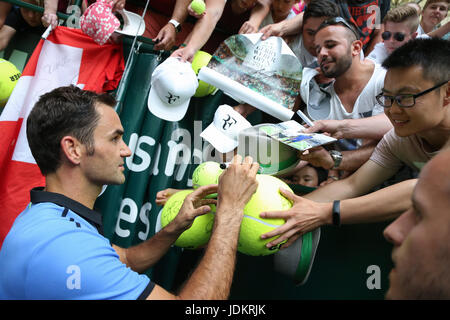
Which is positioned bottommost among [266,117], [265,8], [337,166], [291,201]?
[291,201]

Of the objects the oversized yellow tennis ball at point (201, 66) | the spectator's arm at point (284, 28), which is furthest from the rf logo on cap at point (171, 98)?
the spectator's arm at point (284, 28)

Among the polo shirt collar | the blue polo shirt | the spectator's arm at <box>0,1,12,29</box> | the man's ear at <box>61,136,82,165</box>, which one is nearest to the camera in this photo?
the blue polo shirt

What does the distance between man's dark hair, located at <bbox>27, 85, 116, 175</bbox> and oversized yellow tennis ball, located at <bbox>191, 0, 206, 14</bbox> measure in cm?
123

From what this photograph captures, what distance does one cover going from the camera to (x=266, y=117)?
102 inches

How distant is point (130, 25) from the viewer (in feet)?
8.50

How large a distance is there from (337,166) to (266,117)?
767 mm

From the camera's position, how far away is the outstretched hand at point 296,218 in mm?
1506

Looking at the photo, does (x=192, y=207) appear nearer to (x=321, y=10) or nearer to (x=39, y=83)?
(x=39, y=83)

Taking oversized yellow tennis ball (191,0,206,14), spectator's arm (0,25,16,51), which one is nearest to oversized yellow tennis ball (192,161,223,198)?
oversized yellow tennis ball (191,0,206,14)

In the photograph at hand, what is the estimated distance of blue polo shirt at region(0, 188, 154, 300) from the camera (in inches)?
44.8

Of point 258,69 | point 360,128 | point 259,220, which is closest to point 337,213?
point 259,220

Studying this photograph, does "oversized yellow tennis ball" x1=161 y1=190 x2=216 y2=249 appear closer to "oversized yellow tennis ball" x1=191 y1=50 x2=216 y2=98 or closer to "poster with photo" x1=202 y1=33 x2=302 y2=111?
"poster with photo" x1=202 y1=33 x2=302 y2=111
